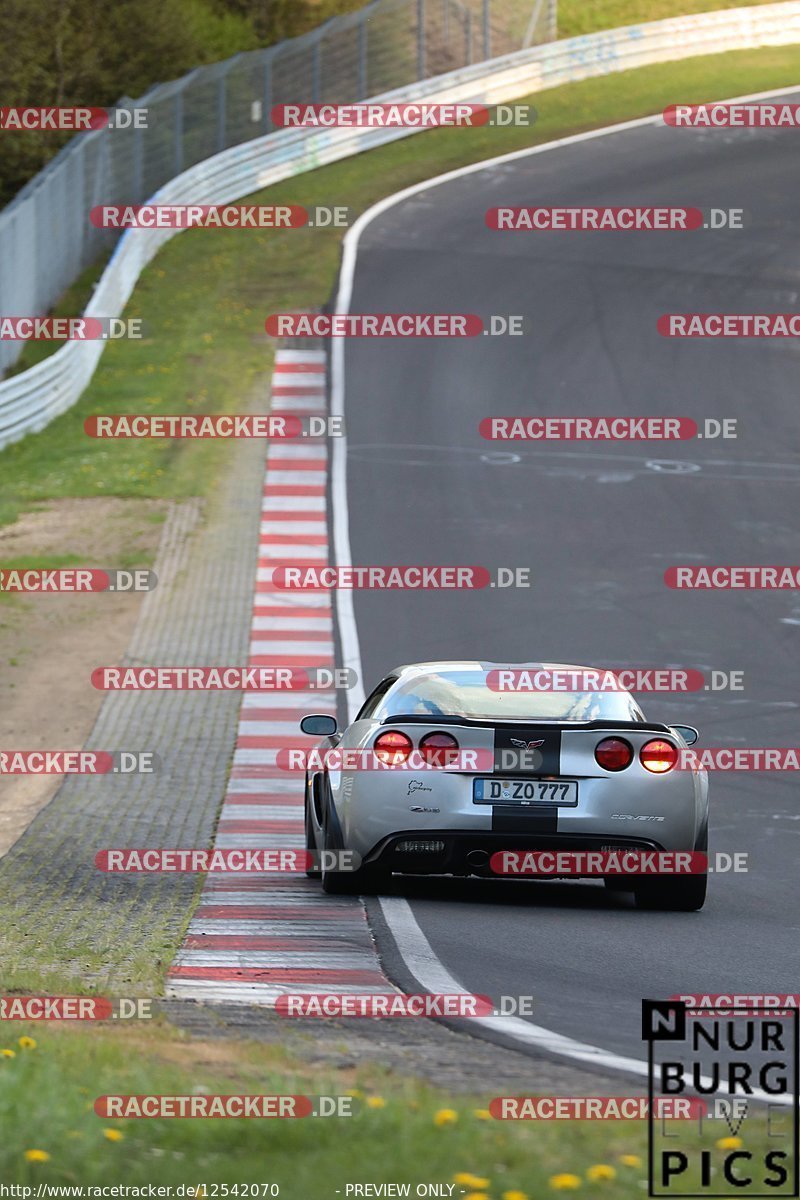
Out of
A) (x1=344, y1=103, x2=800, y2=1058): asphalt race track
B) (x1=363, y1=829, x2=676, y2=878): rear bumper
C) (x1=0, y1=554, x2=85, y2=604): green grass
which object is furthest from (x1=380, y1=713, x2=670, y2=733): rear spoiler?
(x1=0, y1=554, x2=85, y2=604): green grass

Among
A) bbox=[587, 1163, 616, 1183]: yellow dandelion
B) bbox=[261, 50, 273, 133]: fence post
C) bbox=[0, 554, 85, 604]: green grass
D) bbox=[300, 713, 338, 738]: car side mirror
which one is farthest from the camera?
bbox=[261, 50, 273, 133]: fence post

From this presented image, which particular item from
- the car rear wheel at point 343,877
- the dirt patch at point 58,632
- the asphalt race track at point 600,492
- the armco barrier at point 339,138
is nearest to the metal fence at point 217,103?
the armco barrier at point 339,138

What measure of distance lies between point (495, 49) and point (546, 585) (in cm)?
3398

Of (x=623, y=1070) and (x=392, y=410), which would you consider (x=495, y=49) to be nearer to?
(x=392, y=410)

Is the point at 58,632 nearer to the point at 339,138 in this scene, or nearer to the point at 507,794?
the point at 507,794

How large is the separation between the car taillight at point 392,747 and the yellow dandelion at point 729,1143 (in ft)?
15.2

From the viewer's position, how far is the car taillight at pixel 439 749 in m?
8.76

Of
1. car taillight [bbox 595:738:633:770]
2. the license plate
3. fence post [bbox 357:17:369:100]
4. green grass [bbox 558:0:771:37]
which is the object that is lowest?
the license plate

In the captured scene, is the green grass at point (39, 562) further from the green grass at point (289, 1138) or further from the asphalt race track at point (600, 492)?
the green grass at point (289, 1138)

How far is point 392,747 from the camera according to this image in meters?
8.85

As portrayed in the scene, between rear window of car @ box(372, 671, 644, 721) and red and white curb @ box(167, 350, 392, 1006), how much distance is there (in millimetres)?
1085

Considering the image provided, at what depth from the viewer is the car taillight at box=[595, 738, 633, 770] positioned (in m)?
8.77

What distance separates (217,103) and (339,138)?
3691 millimetres

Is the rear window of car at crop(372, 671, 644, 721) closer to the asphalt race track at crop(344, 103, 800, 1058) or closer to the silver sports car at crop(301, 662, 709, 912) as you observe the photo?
the silver sports car at crop(301, 662, 709, 912)
